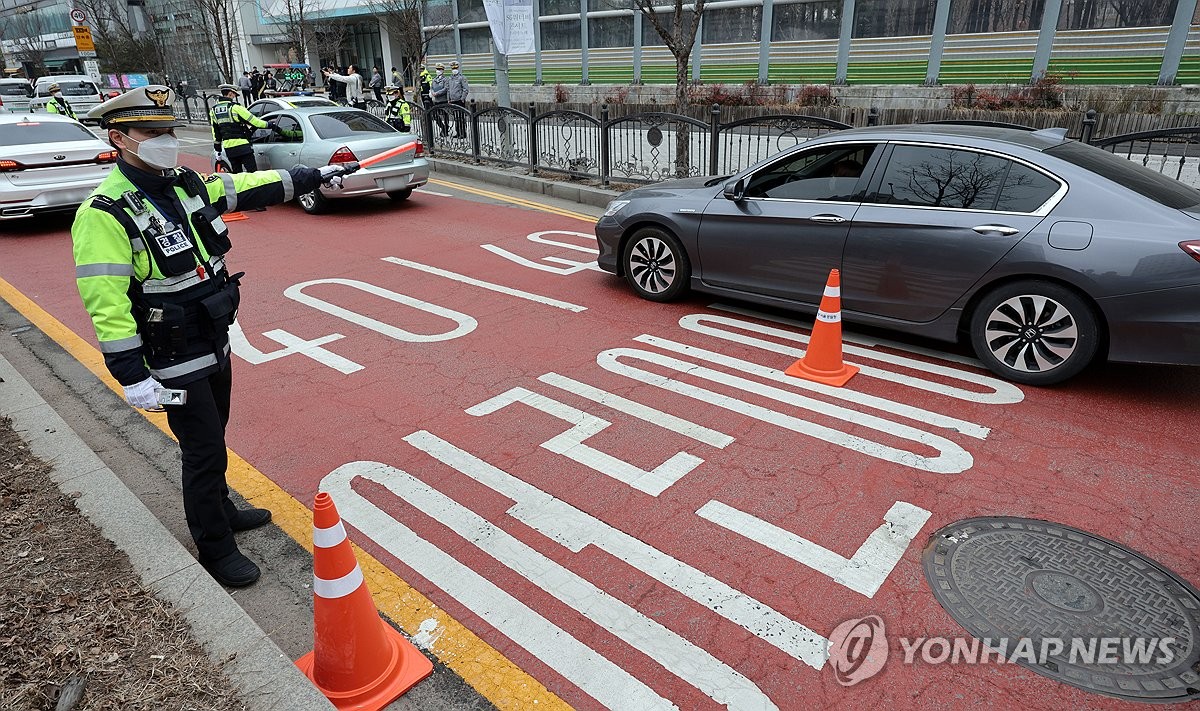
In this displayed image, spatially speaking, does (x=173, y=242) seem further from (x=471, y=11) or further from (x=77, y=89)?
(x=77, y=89)

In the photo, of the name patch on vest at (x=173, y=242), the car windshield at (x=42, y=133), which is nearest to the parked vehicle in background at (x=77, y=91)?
the car windshield at (x=42, y=133)

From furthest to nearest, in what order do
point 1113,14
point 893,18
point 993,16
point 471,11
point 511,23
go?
1. point 471,11
2. point 893,18
3. point 993,16
4. point 1113,14
5. point 511,23

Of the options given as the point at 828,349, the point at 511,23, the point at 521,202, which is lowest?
the point at 521,202

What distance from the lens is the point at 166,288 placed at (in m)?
2.99

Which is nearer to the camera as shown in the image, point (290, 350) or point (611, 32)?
point (290, 350)

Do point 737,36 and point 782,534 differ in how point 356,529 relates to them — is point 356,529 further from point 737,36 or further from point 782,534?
point 737,36

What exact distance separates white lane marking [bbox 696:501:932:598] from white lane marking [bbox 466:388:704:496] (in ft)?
1.15

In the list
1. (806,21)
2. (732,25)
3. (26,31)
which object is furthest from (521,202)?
(26,31)

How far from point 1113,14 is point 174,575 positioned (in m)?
21.0

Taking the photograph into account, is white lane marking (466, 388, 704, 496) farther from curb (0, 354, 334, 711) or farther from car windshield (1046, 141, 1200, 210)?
car windshield (1046, 141, 1200, 210)

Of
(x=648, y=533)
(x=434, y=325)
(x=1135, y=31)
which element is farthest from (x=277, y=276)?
(x=1135, y=31)

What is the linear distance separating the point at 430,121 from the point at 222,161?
240 inches

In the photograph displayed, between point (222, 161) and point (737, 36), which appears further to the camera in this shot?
point (737, 36)

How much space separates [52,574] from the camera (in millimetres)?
3059
